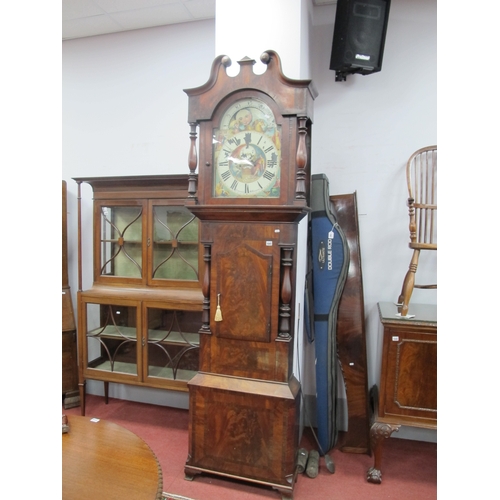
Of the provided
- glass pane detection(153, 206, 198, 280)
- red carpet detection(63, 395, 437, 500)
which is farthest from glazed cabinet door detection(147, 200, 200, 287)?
red carpet detection(63, 395, 437, 500)

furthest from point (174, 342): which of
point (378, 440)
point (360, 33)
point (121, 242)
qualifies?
point (360, 33)

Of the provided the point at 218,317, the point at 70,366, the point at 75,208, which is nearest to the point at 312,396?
the point at 218,317

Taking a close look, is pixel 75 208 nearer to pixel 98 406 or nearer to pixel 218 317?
pixel 98 406

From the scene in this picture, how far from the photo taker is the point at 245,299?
6.38 feet

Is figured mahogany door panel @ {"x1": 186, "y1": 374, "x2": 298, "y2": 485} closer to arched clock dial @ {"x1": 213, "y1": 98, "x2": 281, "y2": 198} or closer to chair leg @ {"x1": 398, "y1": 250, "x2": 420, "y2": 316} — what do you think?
chair leg @ {"x1": 398, "y1": 250, "x2": 420, "y2": 316}

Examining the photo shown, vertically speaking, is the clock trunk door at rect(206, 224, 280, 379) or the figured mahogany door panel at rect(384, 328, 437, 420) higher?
the clock trunk door at rect(206, 224, 280, 379)

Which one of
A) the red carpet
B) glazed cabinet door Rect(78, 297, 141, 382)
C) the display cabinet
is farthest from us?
glazed cabinet door Rect(78, 297, 141, 382)

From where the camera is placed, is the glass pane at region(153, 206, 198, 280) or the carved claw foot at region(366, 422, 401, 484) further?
the glass pane at region(153, 206, 198, 280)

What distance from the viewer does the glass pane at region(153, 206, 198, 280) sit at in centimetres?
264

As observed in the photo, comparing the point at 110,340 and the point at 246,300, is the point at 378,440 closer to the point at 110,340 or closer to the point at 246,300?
the point at 246,300

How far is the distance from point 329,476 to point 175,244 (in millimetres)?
1742

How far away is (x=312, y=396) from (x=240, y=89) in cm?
212

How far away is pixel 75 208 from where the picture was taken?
3.24 m

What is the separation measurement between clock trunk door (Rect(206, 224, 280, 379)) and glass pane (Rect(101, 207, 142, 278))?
998 mm
